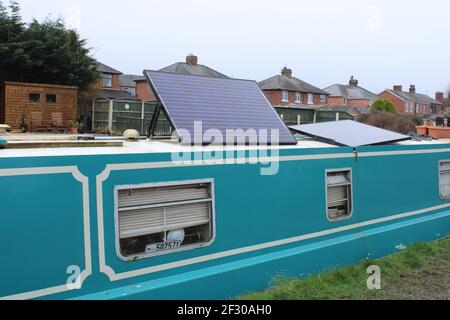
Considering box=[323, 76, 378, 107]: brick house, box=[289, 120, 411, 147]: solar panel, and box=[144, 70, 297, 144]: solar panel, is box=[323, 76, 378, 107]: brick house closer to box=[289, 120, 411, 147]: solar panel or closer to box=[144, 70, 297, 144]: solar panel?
box=[289, 120, 411, 147]: solar panel

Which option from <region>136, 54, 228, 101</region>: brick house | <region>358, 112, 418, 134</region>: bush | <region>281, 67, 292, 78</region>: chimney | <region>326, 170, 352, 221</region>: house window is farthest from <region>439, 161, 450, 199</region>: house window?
<region>281, 67, 292, 78</region>: chimney

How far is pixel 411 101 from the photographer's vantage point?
59594 mm

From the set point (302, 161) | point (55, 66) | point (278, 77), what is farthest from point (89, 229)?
point (278, 77)

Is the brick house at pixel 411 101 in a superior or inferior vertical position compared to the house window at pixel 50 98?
superior

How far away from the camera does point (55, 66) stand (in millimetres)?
19688

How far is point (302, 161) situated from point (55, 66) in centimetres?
1749

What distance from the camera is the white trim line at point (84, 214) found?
9.59 ft

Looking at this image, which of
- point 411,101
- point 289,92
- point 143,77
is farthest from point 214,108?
point 411,101

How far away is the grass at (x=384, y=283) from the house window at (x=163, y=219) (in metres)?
0.77

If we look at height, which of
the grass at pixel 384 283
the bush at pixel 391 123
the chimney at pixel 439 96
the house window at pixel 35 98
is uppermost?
the chimney at pixel 439 96

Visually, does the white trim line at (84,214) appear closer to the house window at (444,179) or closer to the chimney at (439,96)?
the house window at (444,179)

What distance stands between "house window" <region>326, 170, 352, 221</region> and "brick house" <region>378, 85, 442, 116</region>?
5537 centimetres

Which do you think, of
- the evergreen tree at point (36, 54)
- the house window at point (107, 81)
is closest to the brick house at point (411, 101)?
the house window at point (107, 81)

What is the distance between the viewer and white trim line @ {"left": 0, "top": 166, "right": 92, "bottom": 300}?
292 centimetres
